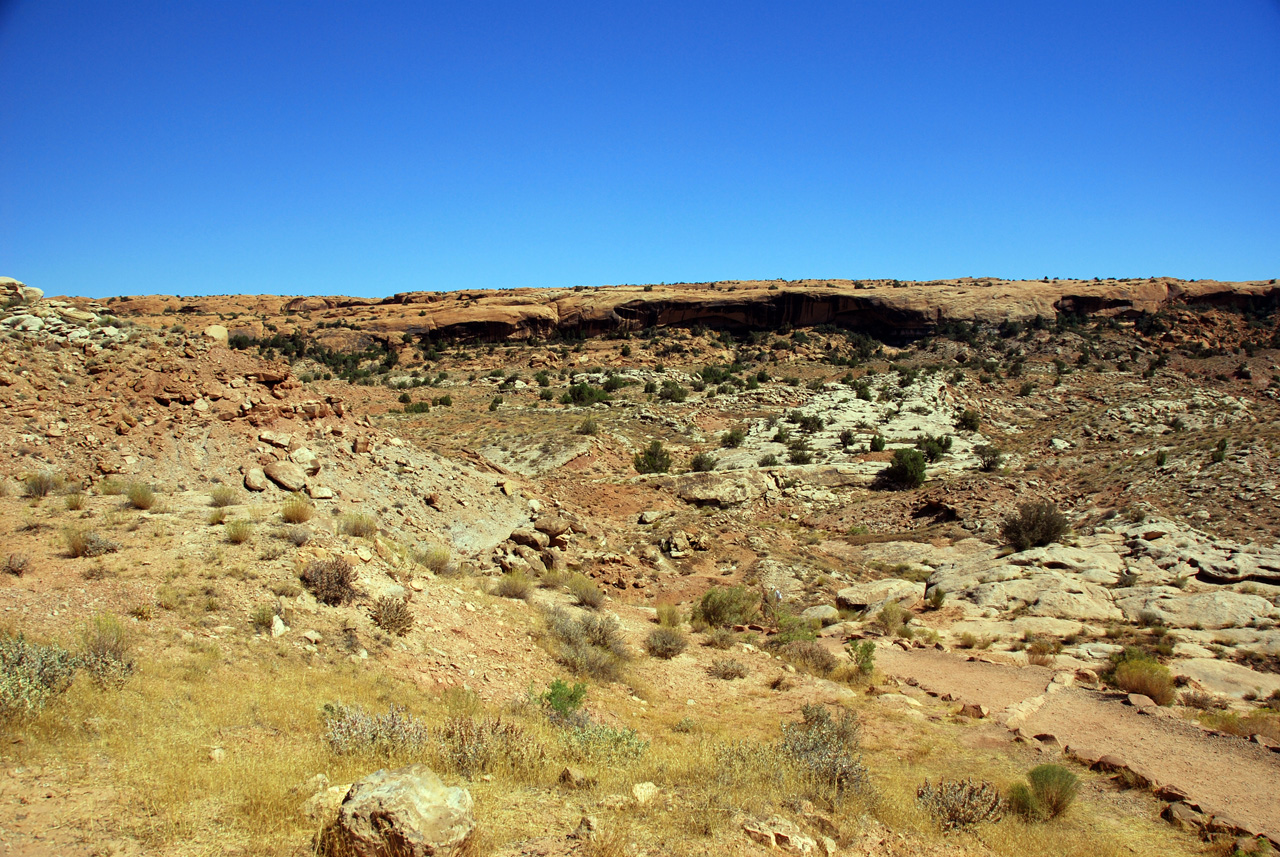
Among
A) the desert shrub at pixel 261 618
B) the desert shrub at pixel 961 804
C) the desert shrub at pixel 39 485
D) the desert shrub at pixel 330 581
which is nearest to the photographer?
the desert shrub at pixel 961 804

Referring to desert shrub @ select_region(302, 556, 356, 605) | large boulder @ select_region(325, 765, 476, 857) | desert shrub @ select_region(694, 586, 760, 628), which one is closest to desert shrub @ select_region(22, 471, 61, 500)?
desert shrub @ select_region(302, 556, 356, 605)

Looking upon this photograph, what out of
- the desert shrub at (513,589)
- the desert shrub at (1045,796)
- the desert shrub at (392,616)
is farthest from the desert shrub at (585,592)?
the desert shrub at (1045,796)

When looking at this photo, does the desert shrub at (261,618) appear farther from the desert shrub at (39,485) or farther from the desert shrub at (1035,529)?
the desert shrub at (1035,529)

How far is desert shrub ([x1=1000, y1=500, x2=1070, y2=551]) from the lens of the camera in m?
15.5

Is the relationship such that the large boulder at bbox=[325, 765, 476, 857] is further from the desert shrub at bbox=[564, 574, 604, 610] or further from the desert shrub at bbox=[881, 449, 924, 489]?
the desert shrub at bbox=[881, 449, 924, 489]

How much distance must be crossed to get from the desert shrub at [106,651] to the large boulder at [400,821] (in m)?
2.65

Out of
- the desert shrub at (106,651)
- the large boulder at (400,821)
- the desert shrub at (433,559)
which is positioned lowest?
the desert shrub at (433,559)

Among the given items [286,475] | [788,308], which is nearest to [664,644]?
[286,475]

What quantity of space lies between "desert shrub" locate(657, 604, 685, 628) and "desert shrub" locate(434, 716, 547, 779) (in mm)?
5544

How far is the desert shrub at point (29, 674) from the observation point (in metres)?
4.16

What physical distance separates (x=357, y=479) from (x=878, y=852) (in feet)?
33.5

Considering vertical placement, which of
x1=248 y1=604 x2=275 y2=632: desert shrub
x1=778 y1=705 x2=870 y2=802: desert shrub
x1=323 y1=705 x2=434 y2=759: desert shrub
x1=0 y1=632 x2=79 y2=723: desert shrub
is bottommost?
x1=778 y1=705 x2=870 y2=802: desert shrub

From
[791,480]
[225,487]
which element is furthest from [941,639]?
[225,487]

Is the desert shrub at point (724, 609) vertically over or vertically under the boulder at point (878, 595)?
over
